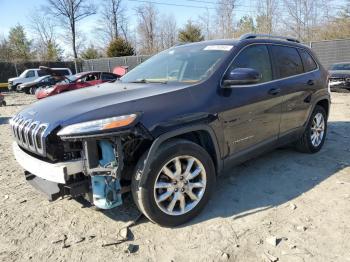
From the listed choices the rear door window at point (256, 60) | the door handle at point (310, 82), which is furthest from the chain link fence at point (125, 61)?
the rear door window at point (256, 60)

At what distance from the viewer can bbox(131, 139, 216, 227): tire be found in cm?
326

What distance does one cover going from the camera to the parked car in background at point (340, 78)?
48.6 ft

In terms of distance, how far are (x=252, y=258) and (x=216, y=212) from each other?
83 centimetres

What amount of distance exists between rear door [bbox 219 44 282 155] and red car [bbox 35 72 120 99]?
39.7 ft

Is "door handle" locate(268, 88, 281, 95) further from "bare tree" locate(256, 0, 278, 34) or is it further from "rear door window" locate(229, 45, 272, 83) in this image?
"bare tree" locate(256, 0, 278, 34)

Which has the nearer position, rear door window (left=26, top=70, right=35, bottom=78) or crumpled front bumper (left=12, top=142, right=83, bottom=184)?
crumpled front bumper (left=12, top=142, right=83, bottom=184)

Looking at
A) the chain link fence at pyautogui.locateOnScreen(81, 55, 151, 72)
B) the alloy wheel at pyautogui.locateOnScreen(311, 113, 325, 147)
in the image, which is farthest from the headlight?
the chain link fence at pyautogui.locateOnScreen(81, 55, 151, 72)

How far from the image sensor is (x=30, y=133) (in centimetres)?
334

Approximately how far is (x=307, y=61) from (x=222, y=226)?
3205 mm

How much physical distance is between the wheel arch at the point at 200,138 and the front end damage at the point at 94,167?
13cm

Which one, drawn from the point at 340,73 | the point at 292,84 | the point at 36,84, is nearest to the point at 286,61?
the point at 292,84

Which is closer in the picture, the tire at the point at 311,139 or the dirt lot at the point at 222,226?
the dirt lot at the point at 222,226

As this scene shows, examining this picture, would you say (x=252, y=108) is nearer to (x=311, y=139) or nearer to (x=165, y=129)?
(x=165, y=129)

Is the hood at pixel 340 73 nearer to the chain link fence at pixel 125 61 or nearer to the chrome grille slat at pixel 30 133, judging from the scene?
the chain link fence at pixel 125 61
